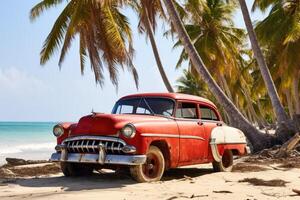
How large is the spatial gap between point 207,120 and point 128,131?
9.23 ft

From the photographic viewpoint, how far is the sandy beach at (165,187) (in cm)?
690

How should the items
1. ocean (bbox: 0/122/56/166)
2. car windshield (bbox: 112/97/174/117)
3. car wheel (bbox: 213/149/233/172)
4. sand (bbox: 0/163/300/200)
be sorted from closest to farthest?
sand (bbox: 0/163/300/200)
car windshield (bbox: 112/97/174/117)
car wheel (bbox: 213/149/233/172)
ocean (bbox: 0/122/56/166)

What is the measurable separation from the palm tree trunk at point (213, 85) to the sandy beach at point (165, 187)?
5.86m

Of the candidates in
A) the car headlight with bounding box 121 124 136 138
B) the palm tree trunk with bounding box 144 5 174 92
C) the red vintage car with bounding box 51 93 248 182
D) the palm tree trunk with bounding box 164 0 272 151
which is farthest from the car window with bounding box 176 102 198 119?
the palm tree trunk with bounding box 144 5 174 92

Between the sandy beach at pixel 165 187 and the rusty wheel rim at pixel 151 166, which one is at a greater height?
the rusty wheel rim at pixel 151 166

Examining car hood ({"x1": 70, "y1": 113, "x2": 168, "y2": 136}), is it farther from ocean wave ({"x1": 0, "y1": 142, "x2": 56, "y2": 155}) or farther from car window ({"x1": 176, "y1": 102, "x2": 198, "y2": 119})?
ocean wave ({"x1": 0, "y1": 142, "x2": 56, "y2": 155})

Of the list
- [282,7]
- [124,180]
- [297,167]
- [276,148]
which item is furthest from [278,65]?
[124,180]

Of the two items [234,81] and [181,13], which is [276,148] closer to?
[181,13]

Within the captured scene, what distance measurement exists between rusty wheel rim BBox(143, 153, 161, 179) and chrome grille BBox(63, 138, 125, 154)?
0.63 meters

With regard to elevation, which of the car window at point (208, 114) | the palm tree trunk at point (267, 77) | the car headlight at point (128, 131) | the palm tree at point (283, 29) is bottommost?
the car headlight at point (128, 131)

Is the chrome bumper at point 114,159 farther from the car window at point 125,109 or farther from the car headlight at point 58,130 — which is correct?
the car window at point 125,109

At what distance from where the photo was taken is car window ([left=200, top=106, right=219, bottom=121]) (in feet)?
33.5

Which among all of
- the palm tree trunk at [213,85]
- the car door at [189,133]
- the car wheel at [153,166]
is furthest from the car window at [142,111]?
the palm tree trunk at [213,85]

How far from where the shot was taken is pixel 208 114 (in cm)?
1046
